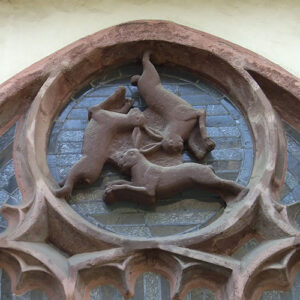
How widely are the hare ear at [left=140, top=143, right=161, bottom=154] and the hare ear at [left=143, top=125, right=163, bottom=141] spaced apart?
7 centimetres

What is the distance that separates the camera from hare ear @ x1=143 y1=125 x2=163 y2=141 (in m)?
5.17

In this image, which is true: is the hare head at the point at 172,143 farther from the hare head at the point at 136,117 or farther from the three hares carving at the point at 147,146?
the hare head at the point at 136,117

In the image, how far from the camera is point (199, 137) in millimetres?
5227

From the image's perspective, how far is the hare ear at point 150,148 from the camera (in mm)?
5051

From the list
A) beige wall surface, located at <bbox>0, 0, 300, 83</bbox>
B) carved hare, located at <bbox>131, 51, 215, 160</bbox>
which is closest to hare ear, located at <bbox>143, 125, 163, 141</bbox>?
carved hare, located at <bbox>131, 51, 215, 160</bbox>

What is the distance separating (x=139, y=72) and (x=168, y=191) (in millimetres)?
1192

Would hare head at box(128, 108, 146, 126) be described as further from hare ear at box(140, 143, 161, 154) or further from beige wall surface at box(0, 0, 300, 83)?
beige wall surface at box(0, 0, 300, 83)

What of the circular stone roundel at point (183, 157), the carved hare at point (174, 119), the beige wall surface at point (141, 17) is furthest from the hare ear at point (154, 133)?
the beige wall surface at point (141, 17)

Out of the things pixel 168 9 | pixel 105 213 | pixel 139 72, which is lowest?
pixel 105 213

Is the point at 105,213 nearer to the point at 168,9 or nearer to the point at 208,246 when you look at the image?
the point at 208,246

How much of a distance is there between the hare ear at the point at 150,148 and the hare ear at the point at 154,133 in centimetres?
7

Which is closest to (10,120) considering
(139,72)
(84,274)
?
(139,72)

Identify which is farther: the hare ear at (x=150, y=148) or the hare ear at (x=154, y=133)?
the hare ear at (x=154, y=133)

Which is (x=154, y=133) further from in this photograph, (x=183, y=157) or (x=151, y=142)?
(x=183, y=157)
